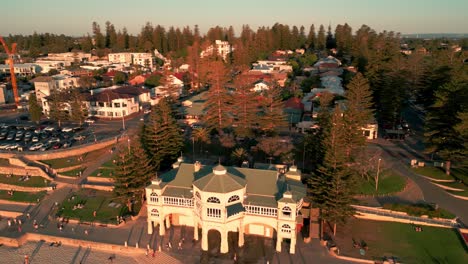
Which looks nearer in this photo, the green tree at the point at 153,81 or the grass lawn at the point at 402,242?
the grass lawn at the point at 402,242

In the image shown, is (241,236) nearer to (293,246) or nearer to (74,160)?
(293,246)

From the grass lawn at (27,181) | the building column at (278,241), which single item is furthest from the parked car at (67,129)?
the building column at (278,241)

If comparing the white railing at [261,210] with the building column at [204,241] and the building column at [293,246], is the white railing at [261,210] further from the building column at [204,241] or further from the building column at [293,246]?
the building column at [204,241]

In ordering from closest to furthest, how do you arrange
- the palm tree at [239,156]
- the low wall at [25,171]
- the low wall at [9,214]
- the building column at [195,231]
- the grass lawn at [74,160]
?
the building column at [195,231] → the low wall at [9,214] → the palm tree at [239,156] → the low wall at [25,171] → the grass lawn at [74,160]

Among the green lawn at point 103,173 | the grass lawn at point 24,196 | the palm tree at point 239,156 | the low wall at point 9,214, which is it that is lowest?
the low wall at point 9,214

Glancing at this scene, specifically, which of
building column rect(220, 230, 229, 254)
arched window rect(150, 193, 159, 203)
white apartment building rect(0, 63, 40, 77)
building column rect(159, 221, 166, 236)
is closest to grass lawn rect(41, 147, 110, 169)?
arched window rect(150, 193, 159, 203)

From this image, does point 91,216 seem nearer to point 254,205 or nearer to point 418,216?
point 254,205

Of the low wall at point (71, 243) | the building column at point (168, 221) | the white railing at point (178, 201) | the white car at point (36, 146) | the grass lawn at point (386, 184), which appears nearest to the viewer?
the low wall at point (71, 243)
